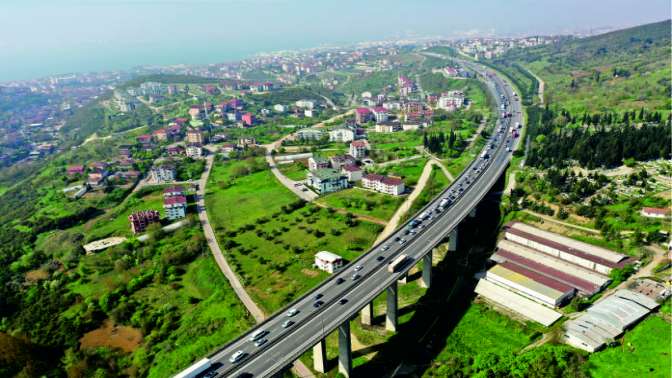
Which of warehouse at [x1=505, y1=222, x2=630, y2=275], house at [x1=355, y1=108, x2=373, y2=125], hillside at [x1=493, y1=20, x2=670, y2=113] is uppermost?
hillside at [x1=493, y1=20, x2=670, y2=113]

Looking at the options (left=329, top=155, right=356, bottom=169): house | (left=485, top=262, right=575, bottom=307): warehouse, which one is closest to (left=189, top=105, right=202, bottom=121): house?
(left=329, top=155, right=356, bottom=169): house

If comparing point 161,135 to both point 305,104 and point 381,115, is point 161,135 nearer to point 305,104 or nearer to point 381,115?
point 305,104

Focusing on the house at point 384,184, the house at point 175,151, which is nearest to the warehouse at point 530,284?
the house at point 384,184

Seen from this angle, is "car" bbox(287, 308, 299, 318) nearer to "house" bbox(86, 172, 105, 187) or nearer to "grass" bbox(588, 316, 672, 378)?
"grass" bbox(588, 316, 672, 378)

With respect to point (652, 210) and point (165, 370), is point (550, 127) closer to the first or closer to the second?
point (652, 210)

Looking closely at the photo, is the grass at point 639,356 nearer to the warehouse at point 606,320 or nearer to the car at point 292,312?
the warehouse at point 606,320

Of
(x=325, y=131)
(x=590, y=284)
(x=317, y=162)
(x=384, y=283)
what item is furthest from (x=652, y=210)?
(x=325, y=131)
